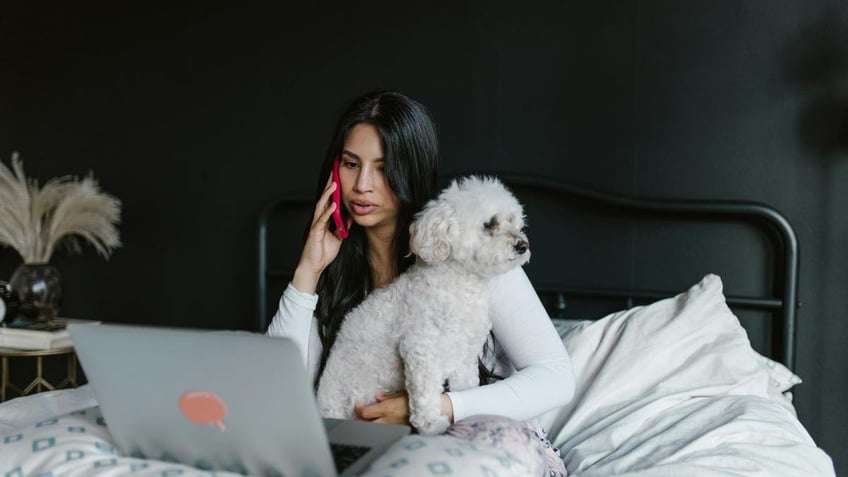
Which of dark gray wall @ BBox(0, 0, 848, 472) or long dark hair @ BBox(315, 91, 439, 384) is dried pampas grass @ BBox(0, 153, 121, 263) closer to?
dark gray wall @ BBox(0, 0, 848, 472)

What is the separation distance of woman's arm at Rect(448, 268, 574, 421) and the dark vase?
212 centimetres

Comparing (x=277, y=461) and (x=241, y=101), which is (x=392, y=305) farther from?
(x=241, y=101)

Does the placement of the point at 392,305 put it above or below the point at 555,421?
above

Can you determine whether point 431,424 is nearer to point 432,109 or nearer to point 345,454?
point 345,454

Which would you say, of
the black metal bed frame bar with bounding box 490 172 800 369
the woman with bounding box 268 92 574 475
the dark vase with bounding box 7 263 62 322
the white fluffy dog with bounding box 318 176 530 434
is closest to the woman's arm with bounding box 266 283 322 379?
the woman with bounding box 268 92 574 475

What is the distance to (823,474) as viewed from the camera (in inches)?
59.5

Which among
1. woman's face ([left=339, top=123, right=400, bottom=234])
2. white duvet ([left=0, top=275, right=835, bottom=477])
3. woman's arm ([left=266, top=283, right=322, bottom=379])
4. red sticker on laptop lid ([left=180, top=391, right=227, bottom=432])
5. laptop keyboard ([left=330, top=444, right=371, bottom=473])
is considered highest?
woman's face ([left=339, top=123, right=400, bottom=234])

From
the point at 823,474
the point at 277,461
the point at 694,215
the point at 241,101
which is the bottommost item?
the point at 823,474

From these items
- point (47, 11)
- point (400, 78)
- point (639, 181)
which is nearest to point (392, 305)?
point (639, 181)

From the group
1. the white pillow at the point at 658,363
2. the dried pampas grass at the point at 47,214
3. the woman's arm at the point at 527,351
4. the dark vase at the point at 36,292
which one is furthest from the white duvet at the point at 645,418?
the dried pampas grass at the point at 47,214

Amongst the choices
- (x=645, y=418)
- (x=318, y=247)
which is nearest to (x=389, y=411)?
(x=318, y=247)

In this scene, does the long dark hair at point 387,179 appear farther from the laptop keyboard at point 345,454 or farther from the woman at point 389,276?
the laptop keyboard at point 345,454

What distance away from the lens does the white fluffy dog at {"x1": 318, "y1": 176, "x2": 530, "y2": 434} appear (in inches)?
55.1

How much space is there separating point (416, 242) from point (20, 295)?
2.10 m
